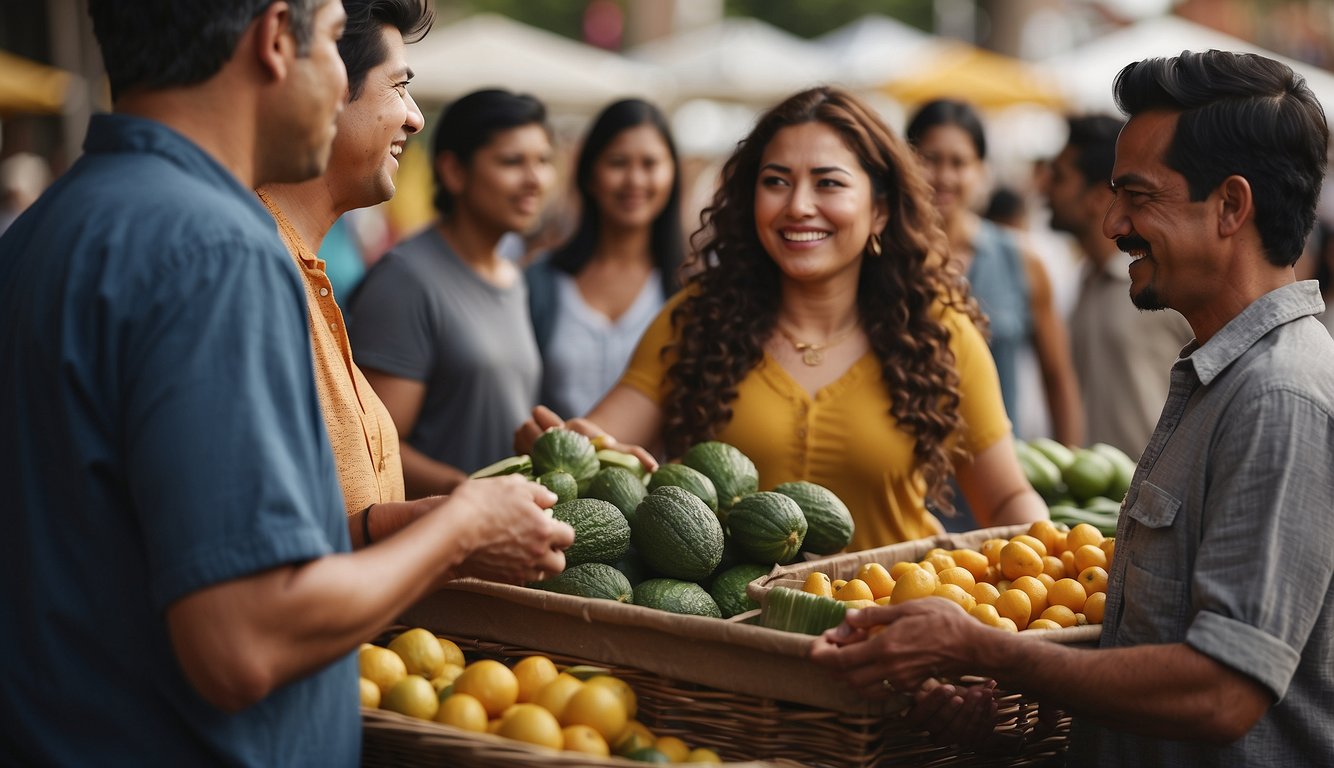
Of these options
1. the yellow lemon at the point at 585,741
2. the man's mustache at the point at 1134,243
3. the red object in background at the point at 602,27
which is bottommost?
the yellow lemon at the point at 585,741

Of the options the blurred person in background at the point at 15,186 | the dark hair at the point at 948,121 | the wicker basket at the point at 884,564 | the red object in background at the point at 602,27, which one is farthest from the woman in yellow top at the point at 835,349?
the red object in background at the point at 602,27

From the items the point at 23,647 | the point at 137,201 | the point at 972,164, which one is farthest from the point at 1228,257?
the point at 972,164

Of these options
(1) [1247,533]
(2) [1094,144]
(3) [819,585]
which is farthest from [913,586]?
(2) [1094,144]

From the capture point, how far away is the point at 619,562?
3180 mm

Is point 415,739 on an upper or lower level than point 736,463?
lower

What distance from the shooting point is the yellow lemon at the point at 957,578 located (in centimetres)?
301

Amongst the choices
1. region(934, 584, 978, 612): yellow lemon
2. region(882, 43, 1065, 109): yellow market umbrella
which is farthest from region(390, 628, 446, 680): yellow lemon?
region(882, 43, 1065, 109): yellow market umbrella

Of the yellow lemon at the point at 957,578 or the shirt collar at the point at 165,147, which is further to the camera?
the yellow lemon at the point at 957,578

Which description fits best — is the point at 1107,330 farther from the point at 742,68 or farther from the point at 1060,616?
the point at 742,68

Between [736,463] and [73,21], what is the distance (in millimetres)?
16045

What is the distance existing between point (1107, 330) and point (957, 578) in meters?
3.89

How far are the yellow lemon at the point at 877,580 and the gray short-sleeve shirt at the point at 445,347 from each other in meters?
2.32

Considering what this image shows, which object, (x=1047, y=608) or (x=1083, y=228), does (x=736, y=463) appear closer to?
(x=1047, y=608)

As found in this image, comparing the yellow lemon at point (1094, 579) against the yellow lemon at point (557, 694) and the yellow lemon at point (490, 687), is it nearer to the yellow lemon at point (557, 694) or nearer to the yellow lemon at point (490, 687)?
the yellow lemon at point (557, 694)
